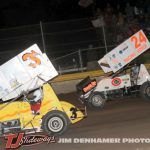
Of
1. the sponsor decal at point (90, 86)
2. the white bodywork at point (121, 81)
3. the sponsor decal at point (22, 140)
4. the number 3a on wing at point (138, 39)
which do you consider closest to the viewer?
the sponsor decal at point (22, 140)

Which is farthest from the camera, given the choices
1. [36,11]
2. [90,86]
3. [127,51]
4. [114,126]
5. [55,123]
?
[36,11]

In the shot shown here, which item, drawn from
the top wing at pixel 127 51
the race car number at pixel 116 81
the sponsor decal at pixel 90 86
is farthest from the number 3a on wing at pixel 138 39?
the sponsor decal at pixel 90 86

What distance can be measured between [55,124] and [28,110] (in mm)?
610

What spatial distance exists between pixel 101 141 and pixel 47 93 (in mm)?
1711

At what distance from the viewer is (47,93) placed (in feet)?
37.1

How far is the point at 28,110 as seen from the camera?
11.2 metres

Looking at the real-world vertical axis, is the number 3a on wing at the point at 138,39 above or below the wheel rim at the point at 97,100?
above

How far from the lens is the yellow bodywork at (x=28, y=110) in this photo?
11.1m

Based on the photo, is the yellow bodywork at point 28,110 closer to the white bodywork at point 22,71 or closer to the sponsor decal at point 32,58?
the white bodywork at point 22,71

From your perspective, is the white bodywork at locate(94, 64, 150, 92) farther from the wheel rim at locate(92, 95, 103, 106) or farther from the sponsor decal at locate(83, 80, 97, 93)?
the sponsor decal at locate(83, 80, 97, 93)

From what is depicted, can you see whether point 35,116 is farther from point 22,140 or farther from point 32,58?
point 32,58

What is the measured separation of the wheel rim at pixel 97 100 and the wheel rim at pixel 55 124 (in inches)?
126

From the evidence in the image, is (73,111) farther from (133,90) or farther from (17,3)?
(17,3)

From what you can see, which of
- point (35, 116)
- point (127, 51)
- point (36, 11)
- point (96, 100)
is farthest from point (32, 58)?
point (36, 11)
